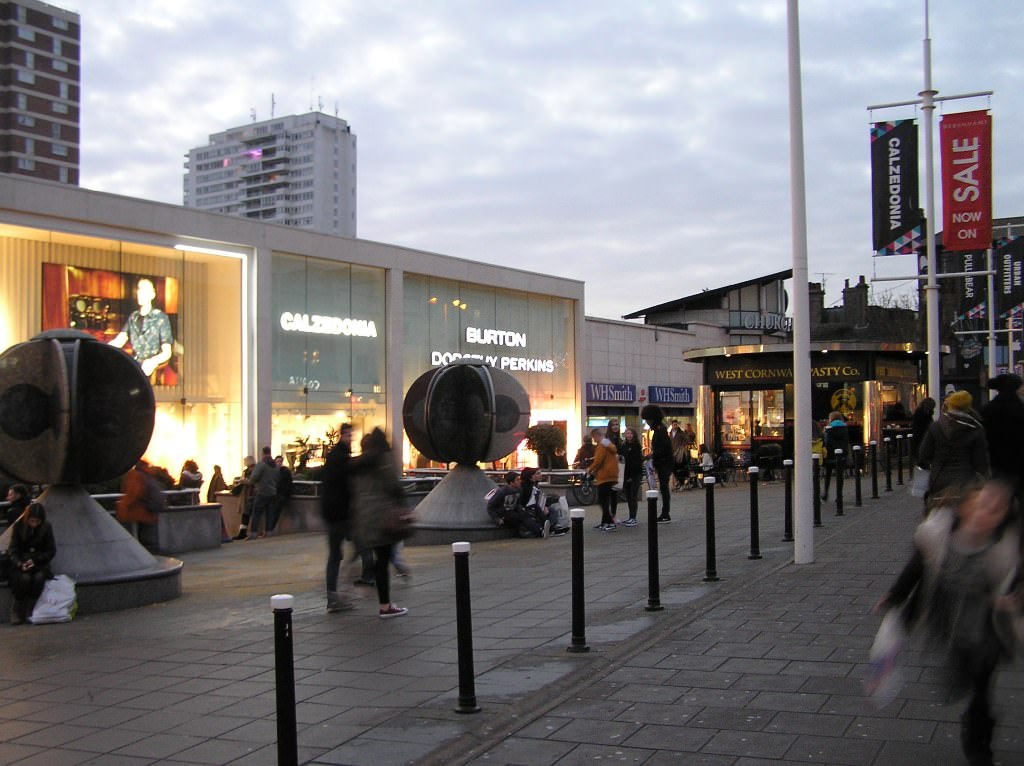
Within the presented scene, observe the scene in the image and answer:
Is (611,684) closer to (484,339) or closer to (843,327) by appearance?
(484,339)

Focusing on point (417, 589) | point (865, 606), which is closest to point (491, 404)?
A: point (417, 589)

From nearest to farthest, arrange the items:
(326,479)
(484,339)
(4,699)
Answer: (4,699) < (326,479) < (484,339)

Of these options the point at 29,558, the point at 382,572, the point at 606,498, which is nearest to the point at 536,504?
the point at 606,498

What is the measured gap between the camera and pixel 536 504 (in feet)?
54.7

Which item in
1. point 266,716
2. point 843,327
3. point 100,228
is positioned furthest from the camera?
point 843,327

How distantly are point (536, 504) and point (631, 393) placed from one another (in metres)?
31.7

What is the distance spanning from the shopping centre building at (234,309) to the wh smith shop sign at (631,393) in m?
7.64

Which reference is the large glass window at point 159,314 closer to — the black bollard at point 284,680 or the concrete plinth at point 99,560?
the concrete plinth at point 99,560

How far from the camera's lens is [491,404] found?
17.6 m

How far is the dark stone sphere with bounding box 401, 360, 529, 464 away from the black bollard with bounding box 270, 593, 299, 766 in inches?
500

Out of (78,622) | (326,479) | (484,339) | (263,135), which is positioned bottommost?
(78,622)

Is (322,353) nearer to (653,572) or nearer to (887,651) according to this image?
(653,572)

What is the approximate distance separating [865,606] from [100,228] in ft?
76.2

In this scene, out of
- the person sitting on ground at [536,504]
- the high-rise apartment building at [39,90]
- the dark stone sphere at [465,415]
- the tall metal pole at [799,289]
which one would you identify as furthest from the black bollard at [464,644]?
the high-rise apartment building at [39,90]
